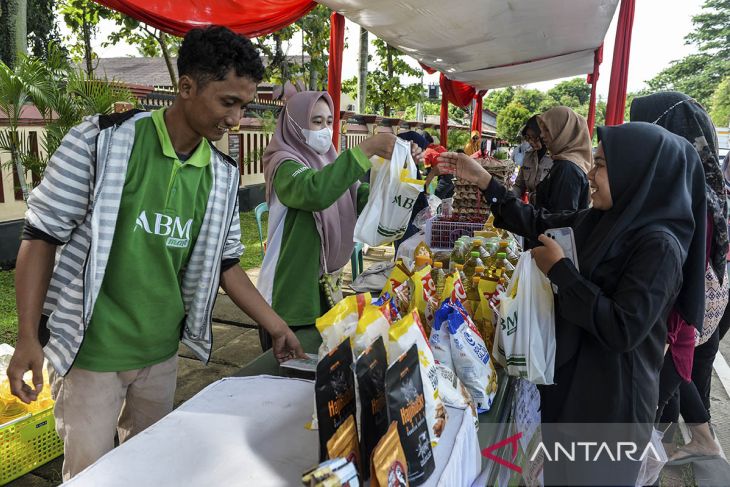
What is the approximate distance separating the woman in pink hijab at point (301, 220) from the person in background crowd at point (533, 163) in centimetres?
250

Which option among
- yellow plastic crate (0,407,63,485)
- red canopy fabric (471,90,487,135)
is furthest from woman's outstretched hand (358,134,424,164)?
red canopy fabric (471,90,487,135)

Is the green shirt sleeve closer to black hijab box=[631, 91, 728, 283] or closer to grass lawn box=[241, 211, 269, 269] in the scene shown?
black hijab box=[631, 91, 728, 283]

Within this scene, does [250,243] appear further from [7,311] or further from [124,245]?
[124,245]

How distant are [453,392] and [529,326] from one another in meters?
0.39

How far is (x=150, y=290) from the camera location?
142 centimetres

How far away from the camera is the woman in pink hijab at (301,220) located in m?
2.33

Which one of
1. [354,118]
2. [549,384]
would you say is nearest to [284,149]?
[549,384]

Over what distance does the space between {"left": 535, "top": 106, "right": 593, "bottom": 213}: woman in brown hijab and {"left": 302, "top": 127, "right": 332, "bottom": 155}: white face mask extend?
1611 millimetres

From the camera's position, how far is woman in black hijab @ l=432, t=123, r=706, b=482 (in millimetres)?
1425

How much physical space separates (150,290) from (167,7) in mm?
2894

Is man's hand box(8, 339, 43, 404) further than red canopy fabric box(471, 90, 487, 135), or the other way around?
red canopy fabric box(471, 90, 487, 135)

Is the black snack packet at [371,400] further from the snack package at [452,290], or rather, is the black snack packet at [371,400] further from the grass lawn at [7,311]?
the grass lawn at [7,311]

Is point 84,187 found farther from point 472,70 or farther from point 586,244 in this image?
point 472,70

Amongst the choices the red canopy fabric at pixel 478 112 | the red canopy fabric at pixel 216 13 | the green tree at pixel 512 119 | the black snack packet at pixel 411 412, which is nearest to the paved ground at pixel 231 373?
the black snack packet at pixel 411 412
